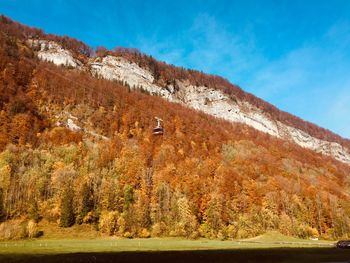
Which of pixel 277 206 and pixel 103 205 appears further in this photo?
pixel 277 206

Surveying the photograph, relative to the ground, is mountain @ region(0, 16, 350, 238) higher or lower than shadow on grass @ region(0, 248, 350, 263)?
higher

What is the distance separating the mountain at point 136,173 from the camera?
308 feet

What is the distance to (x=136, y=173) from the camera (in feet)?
382

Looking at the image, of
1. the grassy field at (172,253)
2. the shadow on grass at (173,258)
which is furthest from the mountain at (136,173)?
the shadow on grass at (173,258)

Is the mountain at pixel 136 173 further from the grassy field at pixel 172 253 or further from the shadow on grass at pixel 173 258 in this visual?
the shadow on grass at pixel 173 258

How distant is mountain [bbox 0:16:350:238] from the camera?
93.9 m

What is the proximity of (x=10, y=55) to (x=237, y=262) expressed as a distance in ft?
598

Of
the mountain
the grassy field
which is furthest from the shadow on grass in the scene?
the mountain

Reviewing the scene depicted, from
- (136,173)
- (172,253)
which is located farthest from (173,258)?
(136,173)

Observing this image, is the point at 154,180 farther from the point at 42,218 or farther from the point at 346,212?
the point at 346,212

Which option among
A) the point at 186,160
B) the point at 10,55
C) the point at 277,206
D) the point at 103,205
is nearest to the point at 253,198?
the point at 277,206

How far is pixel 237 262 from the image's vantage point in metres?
34.2

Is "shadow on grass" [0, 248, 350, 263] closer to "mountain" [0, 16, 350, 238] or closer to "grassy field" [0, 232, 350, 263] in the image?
"grassy field" [0, 232, 350, 263]

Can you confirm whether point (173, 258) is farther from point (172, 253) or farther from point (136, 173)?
point (136, 173)
